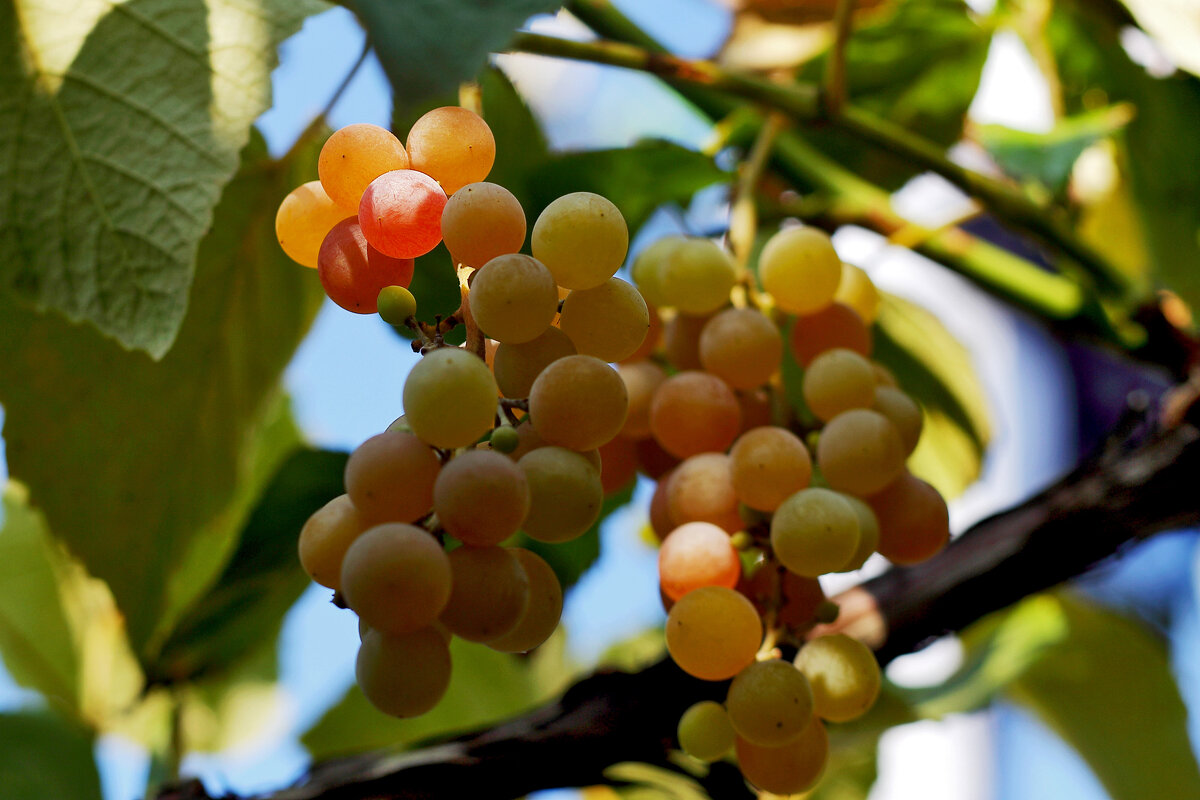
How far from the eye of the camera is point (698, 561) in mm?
263

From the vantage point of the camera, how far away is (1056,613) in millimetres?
541

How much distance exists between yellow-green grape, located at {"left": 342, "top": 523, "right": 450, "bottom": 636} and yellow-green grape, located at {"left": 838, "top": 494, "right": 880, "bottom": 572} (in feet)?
0.41

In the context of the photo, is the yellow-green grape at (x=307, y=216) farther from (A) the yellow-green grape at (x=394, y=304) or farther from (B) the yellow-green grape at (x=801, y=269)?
(B) the yellow-green grape at (x=801, y=269)

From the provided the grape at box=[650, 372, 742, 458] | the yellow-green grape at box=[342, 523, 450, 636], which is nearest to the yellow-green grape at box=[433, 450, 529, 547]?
the yellow-green grape at box=[342, 523, 450, 636]

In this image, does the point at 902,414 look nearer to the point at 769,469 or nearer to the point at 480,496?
the point at 769,469

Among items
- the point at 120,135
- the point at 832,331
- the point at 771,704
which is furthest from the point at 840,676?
the point at 120,135

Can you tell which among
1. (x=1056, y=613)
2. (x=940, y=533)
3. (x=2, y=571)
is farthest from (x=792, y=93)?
(x=2, y=571)

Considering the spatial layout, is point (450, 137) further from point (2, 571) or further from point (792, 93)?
point (2, 571)

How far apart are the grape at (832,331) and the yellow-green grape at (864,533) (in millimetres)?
77

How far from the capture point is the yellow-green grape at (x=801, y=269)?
0.32 m

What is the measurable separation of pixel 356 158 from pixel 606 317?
0.07m

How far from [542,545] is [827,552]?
5.9 inches

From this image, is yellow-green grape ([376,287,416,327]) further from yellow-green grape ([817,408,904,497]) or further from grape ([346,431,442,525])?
yellow-green grape ([817,408,904,497])

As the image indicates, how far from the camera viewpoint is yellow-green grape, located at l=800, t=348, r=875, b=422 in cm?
30
